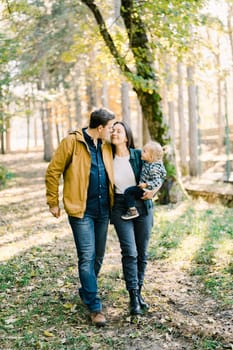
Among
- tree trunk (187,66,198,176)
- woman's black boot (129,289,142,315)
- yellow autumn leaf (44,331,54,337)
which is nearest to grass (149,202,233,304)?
woman's black boot (129,289,142,315)

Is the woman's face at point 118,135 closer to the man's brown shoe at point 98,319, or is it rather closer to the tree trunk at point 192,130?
the man's brown shoe at point 98,319

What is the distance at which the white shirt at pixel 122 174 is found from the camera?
4.80 m

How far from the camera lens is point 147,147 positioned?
4699 millimetres

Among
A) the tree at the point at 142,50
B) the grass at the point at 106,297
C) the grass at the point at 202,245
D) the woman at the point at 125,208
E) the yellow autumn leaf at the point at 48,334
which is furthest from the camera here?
the tree at the point at 142,50

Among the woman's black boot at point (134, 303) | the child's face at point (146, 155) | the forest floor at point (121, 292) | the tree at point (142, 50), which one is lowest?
the forest floor at point (121, 292)

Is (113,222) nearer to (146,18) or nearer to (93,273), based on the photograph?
(93,273)

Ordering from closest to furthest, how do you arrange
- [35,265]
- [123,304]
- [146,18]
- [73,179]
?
[73,179] → [123,304] → [35,265] → [146,18]

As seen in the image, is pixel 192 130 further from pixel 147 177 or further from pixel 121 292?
pixel 147 177

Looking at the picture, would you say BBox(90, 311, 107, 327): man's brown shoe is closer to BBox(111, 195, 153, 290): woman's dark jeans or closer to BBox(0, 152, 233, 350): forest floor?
BBox(0, 152, 233, 350): forest floor

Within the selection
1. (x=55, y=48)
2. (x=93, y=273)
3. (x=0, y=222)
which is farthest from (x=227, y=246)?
(x=55, y=48)

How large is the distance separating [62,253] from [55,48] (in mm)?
12931

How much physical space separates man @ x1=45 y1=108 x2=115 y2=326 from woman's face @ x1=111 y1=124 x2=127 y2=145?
0.20 feet

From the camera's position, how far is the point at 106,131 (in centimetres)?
477

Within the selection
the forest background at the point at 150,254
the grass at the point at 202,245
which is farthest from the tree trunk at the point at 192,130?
the grass at the point at 202,245
